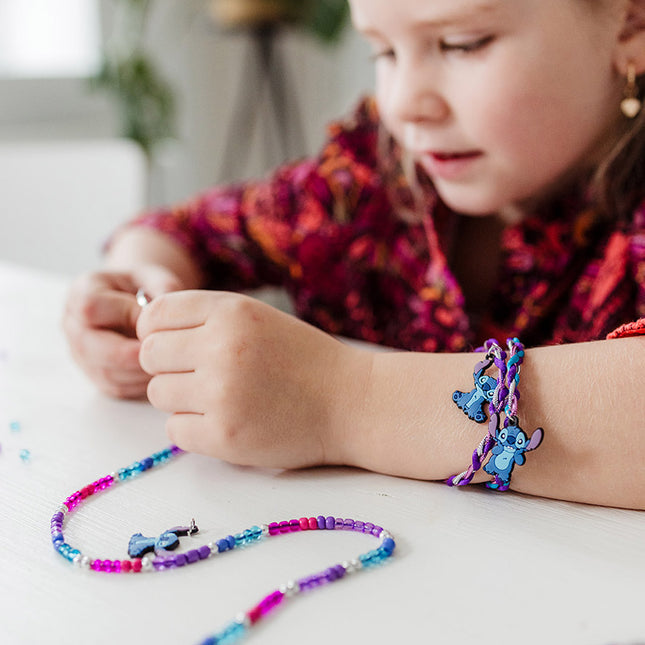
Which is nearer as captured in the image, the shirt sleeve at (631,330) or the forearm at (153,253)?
the shirt sleeve at (631,330)

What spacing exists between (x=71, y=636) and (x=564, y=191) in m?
0.65

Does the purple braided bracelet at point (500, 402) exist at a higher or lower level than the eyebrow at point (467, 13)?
lower

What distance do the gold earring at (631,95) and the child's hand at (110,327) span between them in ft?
1.37

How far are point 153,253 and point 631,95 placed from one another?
0.52 meters

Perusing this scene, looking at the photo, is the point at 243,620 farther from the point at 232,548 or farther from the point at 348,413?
the point at 348,413

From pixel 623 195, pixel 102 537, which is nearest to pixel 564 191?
pixel 623 195

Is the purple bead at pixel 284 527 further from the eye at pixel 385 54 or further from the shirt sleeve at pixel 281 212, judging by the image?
the shirt sleeve at pixel 281 212

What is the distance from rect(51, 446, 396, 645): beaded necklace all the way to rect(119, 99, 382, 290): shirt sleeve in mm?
550

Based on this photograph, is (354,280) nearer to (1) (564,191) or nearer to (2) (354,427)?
(1) (564,191)

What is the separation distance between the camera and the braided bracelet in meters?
0.45

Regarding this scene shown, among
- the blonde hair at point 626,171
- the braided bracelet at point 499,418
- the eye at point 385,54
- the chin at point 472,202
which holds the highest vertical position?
the eye at point 385,54

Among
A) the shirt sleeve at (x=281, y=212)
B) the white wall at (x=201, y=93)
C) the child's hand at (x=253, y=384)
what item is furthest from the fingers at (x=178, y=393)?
the white wall at (x=201, y=93)

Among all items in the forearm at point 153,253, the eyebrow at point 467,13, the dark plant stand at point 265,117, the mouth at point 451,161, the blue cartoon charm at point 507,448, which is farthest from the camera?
the dark plant stand at point 265,117

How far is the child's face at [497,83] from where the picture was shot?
635 mm
